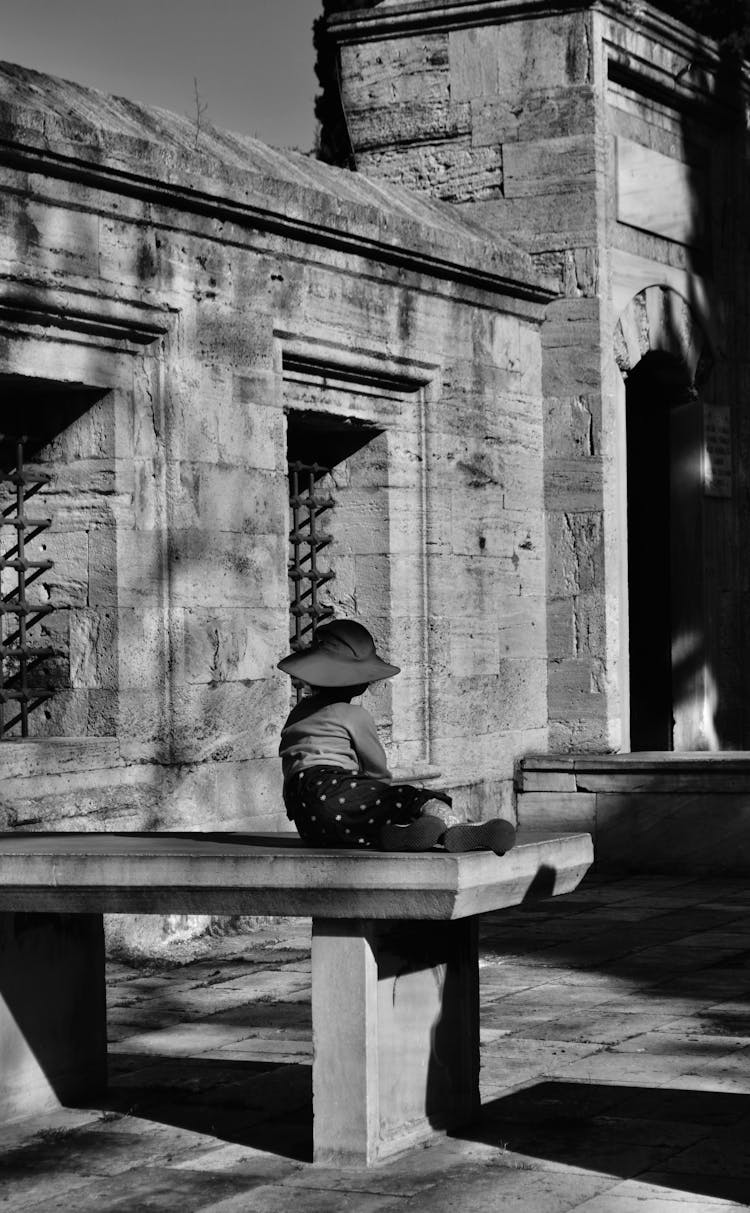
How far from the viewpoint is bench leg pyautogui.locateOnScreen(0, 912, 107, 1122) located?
5.21m

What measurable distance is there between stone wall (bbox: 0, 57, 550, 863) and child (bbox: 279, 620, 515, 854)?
2467mm

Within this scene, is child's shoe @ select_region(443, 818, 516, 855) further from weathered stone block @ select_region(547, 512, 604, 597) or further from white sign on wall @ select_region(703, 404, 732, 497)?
white sign on wall @ select_region(703, 404, 732, 497)

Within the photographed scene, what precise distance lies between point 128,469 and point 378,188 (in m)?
2.71

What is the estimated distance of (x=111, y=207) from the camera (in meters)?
7.68

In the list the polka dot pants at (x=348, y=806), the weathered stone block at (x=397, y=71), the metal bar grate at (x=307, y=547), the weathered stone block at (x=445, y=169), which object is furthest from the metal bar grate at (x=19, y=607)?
the weathered stone block at (x=397, y=71)

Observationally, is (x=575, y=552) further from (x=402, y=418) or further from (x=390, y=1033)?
(x=390, y=1033)

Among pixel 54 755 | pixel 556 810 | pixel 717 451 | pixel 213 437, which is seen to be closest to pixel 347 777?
pixel 54 755

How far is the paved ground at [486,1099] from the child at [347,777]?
0.74 meters

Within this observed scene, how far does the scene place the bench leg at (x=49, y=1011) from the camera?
521cm

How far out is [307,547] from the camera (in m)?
9.54

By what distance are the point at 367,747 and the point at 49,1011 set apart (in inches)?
43.9

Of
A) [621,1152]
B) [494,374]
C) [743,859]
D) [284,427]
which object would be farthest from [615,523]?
[621,1152]

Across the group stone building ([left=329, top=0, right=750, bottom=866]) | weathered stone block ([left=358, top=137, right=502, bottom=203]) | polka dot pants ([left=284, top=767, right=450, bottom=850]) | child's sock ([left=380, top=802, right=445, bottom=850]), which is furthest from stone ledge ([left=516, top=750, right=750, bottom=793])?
child's sock ([left=380, top=802, right=445, bottom=850])

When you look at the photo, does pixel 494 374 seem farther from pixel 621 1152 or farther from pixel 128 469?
pixel 621 1152
